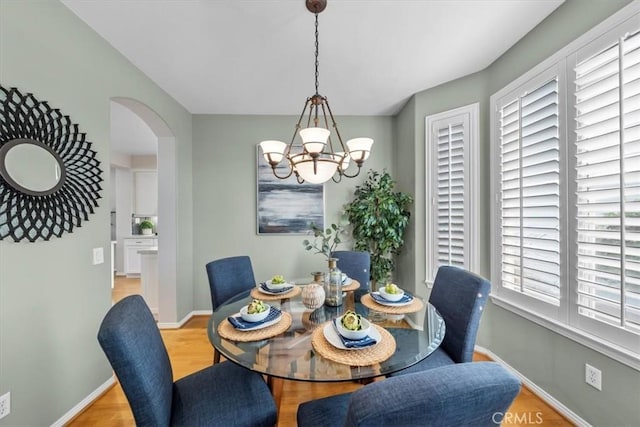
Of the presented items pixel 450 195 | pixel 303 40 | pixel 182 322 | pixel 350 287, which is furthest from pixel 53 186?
pixel 450 195

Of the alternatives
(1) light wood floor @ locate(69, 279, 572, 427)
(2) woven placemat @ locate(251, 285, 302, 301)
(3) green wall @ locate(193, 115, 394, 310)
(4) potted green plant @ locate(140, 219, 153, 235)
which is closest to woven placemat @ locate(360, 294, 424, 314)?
(2) woven placemat @ locate(251, 285, 302, 301)

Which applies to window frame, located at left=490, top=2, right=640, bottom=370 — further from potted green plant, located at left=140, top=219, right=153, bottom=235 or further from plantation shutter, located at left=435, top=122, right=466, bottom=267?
potted green plant, located at left=140, top=219, right=153, bottom=235

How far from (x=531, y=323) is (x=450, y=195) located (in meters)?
1.25

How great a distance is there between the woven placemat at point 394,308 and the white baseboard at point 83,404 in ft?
6.75

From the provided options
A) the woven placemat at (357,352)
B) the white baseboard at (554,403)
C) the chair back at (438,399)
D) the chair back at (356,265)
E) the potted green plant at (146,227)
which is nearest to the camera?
the chair back at (438,399)

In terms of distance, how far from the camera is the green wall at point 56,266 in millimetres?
1460

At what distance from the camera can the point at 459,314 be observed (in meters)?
1.58

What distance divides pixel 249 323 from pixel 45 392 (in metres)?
1.43

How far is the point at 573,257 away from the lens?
1.70 meters

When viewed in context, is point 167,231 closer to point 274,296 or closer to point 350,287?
point 274,296

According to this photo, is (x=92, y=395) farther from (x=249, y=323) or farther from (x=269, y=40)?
(x=269, y=40)

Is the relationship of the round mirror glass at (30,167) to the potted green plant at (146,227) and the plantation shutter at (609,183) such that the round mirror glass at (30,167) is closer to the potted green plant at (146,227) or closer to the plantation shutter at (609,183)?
the plantation shutter at (609,183)

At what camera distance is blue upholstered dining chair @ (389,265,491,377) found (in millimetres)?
1493

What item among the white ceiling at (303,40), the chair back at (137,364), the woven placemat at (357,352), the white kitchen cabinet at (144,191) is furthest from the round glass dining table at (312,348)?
the white kitchen cabinet at (144,191)
